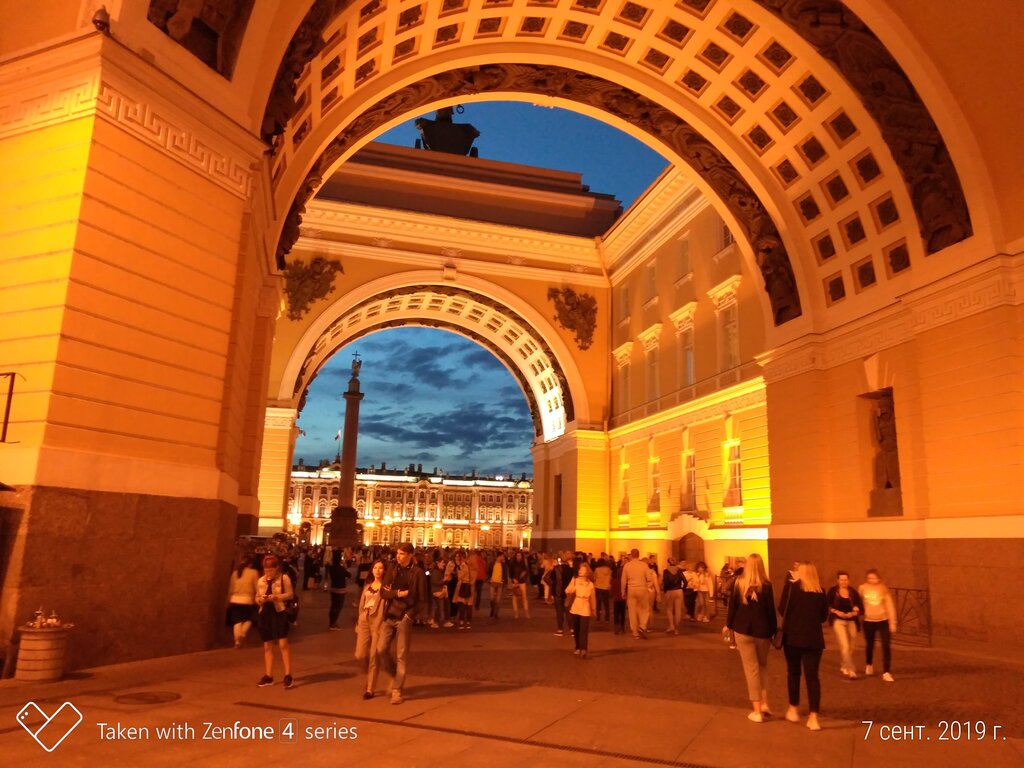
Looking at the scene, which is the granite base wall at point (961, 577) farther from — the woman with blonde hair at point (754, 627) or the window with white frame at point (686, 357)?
the window with white frame at point (686, 357)

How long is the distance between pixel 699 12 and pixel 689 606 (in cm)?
1309

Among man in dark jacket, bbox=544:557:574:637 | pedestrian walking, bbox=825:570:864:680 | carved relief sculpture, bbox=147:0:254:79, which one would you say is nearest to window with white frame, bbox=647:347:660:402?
man in dark jacket, bbox=544:557:574:637

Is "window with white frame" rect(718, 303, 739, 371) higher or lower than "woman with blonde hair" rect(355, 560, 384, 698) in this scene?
higher

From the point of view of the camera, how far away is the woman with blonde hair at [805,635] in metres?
6.86

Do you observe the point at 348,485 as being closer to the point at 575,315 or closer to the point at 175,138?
the point at 575,315

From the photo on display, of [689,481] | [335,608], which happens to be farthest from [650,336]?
[335,608]

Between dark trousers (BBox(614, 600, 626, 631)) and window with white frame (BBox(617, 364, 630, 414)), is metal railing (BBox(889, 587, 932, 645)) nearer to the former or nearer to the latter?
dark trousers (BBox(614, 600, 626, 631))

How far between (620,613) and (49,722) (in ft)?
35.7

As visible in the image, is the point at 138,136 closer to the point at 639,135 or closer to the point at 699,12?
the point at 699,12

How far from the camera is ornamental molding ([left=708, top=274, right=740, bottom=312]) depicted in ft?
82.5

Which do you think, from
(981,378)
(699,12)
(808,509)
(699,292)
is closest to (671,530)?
(699,292)

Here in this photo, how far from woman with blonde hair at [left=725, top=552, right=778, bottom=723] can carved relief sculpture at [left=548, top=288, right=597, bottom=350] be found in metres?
27.7

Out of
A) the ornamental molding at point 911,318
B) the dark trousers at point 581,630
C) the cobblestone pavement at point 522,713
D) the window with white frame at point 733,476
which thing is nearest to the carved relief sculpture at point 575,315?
the window with white frame at point 733,476

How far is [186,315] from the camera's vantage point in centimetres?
1012
